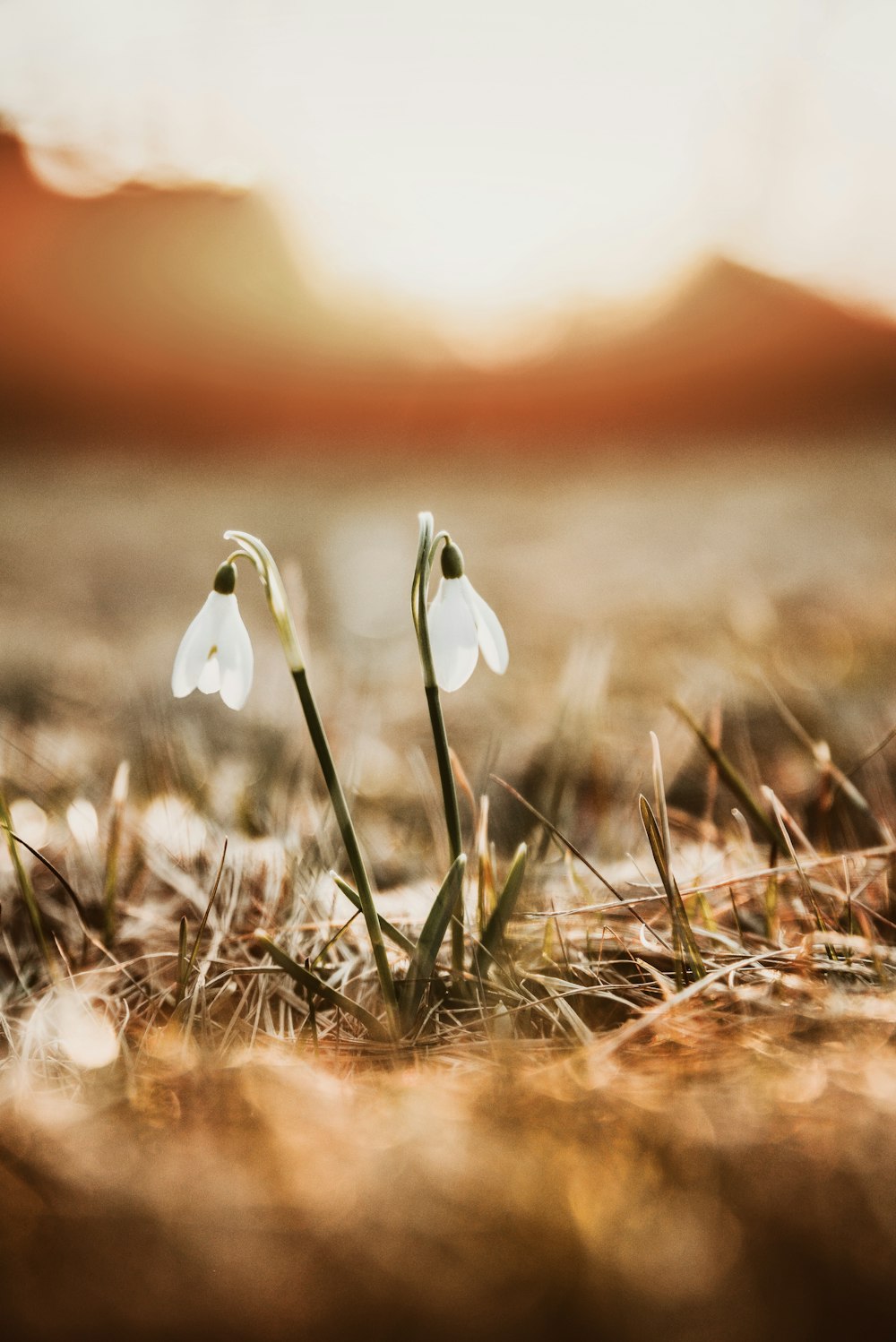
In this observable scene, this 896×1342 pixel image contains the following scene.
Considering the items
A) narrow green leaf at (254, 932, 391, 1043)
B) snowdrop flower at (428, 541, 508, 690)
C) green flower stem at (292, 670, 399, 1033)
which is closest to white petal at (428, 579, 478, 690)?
snowdrop flower at (428, 541, 508, 690)

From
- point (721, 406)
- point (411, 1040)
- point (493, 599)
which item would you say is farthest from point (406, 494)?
point (411, 1040)

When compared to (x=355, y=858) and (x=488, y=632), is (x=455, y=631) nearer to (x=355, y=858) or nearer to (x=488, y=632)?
(x=488, y=632)

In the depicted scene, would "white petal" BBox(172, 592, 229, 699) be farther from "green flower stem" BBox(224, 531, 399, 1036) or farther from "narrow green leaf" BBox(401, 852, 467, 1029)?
"narrow green leaf" BBox(401, 852, 467, 1029)

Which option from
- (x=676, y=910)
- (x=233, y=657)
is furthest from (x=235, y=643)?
(x=676, y=910)

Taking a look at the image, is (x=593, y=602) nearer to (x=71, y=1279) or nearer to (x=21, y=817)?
(x=21, y=817)

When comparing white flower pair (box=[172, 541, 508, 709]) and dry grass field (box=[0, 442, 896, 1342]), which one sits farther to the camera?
white flower pair (box=[172, 541, 508, 709])

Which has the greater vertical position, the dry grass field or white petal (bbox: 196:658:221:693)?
white petal (bbox: 196:658:221:693)
